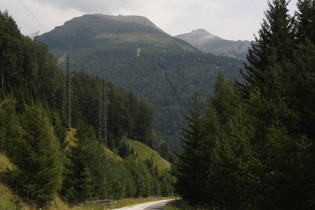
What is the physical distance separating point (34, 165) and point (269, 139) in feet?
50.5

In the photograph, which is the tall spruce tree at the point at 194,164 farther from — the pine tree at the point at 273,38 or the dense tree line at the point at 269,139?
the pine tree at the point at 273,38

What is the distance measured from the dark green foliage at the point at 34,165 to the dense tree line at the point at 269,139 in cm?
1094

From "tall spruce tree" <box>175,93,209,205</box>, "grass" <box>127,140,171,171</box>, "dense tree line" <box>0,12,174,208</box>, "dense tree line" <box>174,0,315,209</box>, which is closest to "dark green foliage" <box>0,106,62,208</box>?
"dense tree line" <box>0,12,174,208</box>

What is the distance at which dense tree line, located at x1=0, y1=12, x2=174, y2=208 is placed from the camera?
21203 millimetres

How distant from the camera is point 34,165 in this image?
21172 millimetres

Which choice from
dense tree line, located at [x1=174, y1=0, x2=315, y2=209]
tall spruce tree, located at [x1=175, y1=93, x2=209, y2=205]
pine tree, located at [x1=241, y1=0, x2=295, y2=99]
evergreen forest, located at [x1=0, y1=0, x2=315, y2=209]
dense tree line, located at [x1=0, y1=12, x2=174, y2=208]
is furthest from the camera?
tall spruce tree, located at [x1=175, y1=93, x2=209, y2=205]

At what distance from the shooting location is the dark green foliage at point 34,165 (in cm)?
2070

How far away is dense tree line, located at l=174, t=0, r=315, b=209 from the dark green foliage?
10.9m

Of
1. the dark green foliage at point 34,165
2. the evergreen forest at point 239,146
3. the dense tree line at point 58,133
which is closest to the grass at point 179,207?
the evergreen forest at point 239,146

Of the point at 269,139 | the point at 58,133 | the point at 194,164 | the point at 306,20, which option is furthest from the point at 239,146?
the point at 58,133

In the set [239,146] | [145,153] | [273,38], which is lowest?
[145,153]

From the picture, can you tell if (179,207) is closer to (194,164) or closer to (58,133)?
(194,164)

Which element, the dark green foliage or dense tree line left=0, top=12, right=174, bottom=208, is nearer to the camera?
Answer: the dark green foliage

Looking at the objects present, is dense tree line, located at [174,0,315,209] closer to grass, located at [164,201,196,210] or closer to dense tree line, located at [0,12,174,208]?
grass, located at [164,201,196,210]
